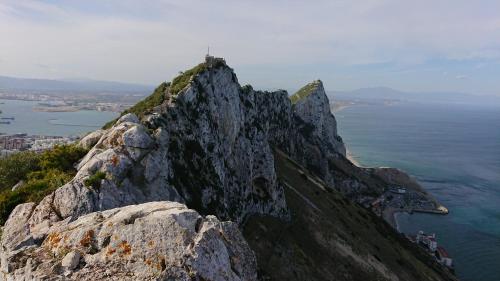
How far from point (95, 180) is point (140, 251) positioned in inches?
375

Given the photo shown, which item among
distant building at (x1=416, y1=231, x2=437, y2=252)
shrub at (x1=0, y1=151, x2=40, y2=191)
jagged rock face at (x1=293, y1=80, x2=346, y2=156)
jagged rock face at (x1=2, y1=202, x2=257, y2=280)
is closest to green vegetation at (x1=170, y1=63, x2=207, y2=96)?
shrub at (x1=0, y1=151, x2=40, y2=191)

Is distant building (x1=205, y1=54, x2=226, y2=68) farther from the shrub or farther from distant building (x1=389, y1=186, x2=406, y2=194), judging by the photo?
distant building (x1=389, y1=186, x2=406, y2=194)

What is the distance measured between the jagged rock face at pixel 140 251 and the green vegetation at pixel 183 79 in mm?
30785

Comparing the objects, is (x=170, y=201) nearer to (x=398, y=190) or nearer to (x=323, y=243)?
(x=323, y=243)

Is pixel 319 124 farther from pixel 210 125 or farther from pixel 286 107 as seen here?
pixel 210 125

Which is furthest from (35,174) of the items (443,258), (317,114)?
(317,114)

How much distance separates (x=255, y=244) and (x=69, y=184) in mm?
28584

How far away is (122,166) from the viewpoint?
25.5 m

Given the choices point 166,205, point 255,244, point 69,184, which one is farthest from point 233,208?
point 166,205

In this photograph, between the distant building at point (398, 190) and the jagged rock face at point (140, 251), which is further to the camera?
the distant building at point (398, 190)

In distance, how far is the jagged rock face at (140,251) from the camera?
14156mm

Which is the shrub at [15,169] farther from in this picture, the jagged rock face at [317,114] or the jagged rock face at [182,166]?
the jagged rock face at [317,114]

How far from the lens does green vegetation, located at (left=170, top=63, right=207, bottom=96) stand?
4690 centimetres

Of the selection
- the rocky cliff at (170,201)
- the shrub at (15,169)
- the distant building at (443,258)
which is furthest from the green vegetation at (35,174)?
the distant building at (443,258)
